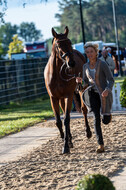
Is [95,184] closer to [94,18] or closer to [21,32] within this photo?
[94,18]

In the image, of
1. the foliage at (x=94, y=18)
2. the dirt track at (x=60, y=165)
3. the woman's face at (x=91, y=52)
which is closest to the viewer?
the dirt track at (x=60, y=165)

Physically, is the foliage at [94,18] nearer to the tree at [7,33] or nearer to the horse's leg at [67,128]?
the tree at [7,33]

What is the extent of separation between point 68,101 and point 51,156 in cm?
120

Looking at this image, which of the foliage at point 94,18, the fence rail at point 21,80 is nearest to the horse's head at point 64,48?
the fence rail at point 21,80

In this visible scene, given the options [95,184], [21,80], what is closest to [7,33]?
[21,80]

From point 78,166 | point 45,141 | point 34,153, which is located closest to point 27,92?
point 45,141

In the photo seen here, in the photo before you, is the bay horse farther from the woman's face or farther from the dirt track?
the woman's face

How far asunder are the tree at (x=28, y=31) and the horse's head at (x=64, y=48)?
576 ft

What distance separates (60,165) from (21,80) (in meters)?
14.2

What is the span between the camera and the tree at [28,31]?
18212 centimetres

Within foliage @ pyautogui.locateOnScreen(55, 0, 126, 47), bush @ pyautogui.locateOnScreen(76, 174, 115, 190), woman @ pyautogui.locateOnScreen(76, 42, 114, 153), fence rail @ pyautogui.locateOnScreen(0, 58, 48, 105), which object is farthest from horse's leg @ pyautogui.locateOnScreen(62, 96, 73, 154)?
foliage @ pyautogui.locateOnScreen(55, 0, 126, 47)

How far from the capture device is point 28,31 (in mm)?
185000

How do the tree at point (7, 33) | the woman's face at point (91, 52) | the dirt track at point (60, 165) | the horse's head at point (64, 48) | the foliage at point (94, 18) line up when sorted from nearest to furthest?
the dirt track at point (60, 165), the woman's face at point (91, 52), the horse's head at point (64, 48), the foliage at point (94, 18), the tree at point (7, 33)

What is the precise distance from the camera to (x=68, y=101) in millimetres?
8148
